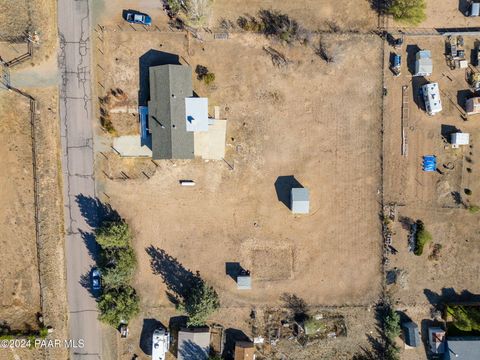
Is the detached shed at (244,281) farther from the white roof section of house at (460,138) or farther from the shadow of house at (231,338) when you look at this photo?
the white roof section of house at (460,138)

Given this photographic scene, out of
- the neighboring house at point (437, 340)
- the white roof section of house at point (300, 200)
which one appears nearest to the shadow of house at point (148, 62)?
the white roof section of house at point (300, 200)

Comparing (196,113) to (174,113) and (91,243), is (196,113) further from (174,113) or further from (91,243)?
(91,243)

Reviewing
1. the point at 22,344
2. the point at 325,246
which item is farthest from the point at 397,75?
the point at 22,344

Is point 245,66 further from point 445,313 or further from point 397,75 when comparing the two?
point 445,313

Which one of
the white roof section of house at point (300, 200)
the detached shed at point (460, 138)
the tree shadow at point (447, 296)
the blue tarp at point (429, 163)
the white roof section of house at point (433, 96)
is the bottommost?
the tree shadow at point (447, 296)

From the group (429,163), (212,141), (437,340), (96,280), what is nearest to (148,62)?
(212,141)

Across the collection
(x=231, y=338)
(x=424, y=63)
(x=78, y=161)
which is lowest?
(x=231, y=338)
